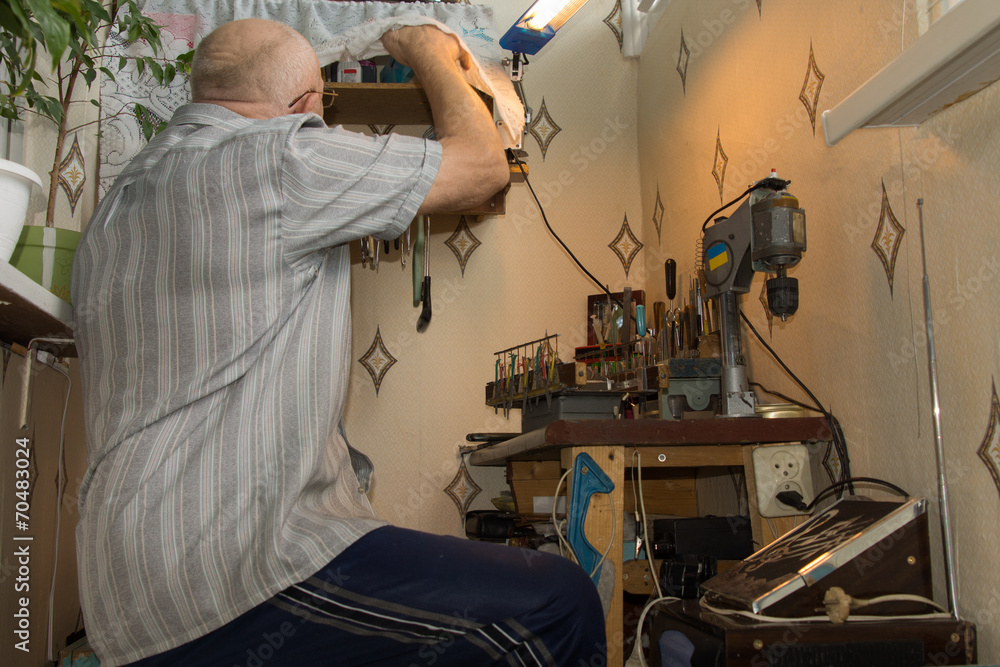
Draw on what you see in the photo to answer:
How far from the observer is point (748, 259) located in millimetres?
1430

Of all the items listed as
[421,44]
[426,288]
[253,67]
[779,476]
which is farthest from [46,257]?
[779,476]

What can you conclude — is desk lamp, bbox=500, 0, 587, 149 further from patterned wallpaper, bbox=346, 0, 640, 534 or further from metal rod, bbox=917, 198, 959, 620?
metal rod, bbox=917, 198, 959, 620

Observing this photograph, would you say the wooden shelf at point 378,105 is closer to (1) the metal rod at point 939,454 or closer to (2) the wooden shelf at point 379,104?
(2) the wooden shelf at point 379,104

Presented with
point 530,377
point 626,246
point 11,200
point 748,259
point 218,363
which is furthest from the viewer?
point 626,246

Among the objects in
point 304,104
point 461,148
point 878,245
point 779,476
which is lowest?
point 779,476

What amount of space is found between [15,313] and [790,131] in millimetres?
1428

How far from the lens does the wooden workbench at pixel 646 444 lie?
4.05ft

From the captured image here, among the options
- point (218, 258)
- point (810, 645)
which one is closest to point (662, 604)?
point (810, 645)

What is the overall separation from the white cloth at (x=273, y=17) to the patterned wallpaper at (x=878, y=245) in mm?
644

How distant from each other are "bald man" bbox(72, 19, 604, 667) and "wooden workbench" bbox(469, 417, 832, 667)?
367 millimetres

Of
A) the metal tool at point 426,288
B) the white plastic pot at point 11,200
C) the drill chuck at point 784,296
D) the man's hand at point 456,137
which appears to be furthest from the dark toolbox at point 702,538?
the white plastic pot at point 11,200

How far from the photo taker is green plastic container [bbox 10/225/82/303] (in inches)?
49.1

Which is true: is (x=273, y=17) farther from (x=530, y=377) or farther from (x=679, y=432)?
(x=679, y=432)

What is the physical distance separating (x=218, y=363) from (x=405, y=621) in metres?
0.36
